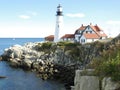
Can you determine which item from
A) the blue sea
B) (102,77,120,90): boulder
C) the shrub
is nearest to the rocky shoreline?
the blue sea

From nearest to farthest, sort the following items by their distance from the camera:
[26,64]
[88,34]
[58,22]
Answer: [26,64]
[88,34]
[58,22]

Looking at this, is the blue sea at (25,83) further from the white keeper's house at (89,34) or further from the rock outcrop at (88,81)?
the rock outcrop at (88,81)

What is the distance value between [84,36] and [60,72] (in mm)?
24362

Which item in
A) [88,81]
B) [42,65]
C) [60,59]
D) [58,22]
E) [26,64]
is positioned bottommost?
[42,65]

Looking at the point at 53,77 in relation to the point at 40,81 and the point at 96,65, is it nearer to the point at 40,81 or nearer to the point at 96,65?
the point at 40,81

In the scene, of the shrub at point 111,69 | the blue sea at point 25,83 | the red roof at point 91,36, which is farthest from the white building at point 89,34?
the shrub at point 111,69

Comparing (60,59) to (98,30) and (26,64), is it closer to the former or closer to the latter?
(26,64)

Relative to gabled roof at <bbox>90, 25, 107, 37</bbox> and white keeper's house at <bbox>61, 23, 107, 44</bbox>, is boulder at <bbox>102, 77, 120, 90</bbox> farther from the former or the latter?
gabled roof at <bbox>90, 25, 107, 37</bbox>

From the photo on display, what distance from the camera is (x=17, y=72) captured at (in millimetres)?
63625

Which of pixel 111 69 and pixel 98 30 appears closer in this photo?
pixel 111 69

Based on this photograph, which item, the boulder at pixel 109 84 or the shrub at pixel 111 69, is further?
the shrub at pixel 111 69

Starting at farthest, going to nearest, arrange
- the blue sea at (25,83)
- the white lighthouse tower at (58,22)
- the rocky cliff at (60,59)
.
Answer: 1. the white lighthouse tower at (58,22)
2. the rocky cliff at (60,59)
3. the blue sea at (25,83)

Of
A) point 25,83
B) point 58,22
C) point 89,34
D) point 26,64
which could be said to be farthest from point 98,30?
point 25,83

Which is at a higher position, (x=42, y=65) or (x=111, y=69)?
(x=111, y=69)
